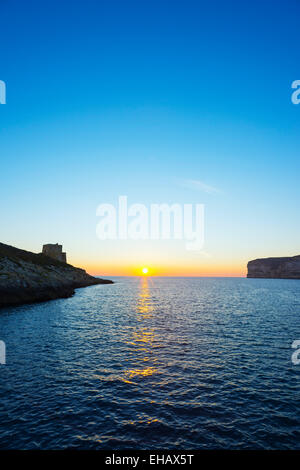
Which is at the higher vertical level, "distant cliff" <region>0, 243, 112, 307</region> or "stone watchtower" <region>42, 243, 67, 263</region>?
"stone watchtower" <region>42, 243, 67, 263</region>

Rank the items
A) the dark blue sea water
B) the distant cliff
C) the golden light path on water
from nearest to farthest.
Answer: the dark blue sea water
the golden light path on water
the distant cliff

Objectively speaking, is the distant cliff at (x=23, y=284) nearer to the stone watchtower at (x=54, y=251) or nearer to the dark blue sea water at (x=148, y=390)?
the dark blue sea water at (x=148, y=390)

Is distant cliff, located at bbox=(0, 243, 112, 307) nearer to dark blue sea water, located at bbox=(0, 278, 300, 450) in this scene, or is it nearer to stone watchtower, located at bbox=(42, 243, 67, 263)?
dark blue sea water, located at bbox=(0, 278, 300, 450)

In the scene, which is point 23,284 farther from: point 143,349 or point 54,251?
point 54,251

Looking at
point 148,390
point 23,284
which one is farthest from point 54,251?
point 148,390

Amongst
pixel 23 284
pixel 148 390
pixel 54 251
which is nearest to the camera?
pixel 148 390

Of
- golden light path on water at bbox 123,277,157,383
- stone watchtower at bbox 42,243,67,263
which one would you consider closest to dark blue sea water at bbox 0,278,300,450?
golden light path on water at bbox 123,277,157,383

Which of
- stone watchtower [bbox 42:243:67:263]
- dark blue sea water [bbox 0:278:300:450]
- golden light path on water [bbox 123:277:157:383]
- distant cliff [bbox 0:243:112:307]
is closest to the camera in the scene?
dark blue sea water [bbox 0:278:300:450]

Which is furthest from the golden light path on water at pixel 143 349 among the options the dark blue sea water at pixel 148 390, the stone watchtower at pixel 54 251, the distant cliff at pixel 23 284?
the stone watchtower at pixel 54 251

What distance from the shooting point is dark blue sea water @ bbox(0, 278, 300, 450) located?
15.3 metres

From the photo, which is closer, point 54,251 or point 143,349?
point 143,349

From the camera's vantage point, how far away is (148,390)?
2138cm

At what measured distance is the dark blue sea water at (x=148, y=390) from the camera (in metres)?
15.3
